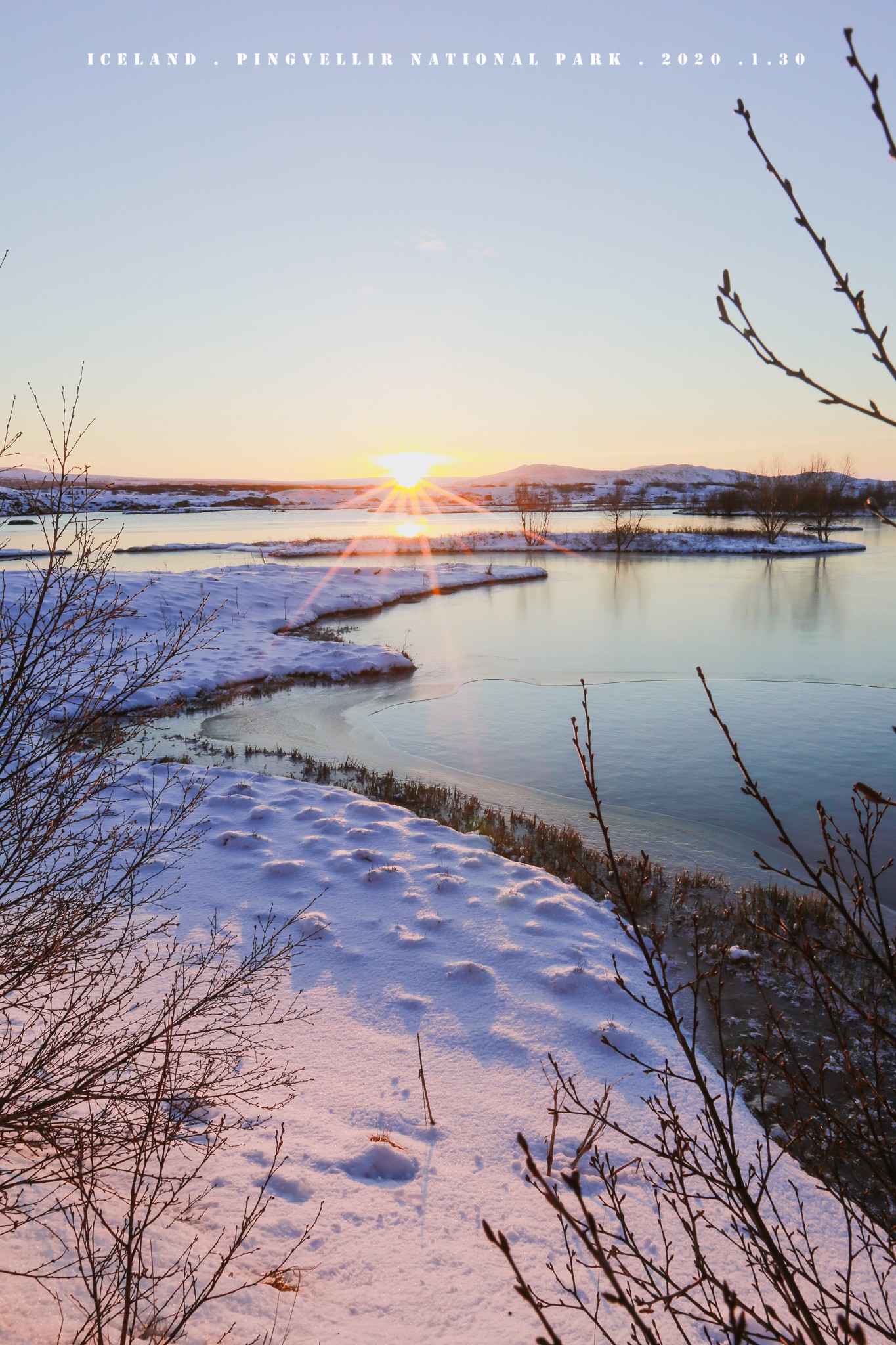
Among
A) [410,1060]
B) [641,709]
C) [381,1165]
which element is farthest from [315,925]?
[641,709]

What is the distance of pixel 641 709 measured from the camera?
16.0 meters

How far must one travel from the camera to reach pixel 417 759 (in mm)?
13461

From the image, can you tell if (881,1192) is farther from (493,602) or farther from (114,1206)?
(493,602)

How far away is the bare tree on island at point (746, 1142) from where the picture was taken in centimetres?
190

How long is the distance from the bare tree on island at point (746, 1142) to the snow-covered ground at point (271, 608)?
744cm

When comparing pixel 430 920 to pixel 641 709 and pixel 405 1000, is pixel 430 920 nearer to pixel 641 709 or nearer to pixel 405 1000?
pixel 405 1000

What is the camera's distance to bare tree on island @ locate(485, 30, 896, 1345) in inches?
74.8

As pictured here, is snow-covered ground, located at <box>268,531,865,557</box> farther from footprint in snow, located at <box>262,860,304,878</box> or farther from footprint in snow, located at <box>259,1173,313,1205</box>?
footprint in snow, located at <box>259,1173,313,1205</box>

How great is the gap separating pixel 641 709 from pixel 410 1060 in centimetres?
1139

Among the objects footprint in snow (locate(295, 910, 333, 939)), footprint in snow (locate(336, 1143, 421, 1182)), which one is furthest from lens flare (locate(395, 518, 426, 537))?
footprint in snow (locate(336, 1143, 421, 1182))

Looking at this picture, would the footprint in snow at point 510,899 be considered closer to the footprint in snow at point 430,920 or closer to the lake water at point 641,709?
the footprint in snow at point 430,920

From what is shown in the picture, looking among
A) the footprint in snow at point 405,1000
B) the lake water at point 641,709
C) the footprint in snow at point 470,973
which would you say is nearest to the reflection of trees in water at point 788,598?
the lake water at point 641,709

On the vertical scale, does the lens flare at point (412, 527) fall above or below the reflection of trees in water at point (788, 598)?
above

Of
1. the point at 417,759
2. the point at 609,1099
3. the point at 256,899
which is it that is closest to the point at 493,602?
the point at 417,759
